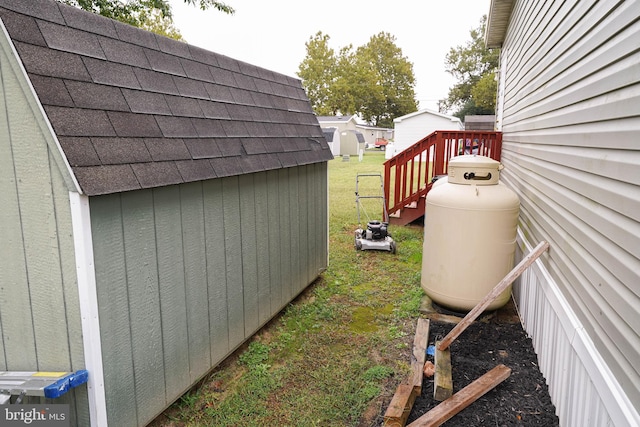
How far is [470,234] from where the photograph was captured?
3.78m

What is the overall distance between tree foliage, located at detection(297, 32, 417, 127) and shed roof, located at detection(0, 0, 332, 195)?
37.7 meters

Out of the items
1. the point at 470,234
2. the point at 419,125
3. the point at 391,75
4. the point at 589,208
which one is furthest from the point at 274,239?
the point at 391,75

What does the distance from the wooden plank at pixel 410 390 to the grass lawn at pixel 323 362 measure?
157mm

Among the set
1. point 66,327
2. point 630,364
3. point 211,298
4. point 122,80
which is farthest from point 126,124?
point 630,364

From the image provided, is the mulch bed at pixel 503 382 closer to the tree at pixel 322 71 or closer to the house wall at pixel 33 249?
A: the house wall at pixel 33 249

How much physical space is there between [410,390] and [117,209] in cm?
208

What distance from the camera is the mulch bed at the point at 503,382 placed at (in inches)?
101

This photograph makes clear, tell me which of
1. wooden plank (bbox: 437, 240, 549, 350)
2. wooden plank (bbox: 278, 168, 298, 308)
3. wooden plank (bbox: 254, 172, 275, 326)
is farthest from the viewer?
wooden plank (bbox: 278, 168, 298, 308)

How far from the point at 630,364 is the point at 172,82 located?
2.94m

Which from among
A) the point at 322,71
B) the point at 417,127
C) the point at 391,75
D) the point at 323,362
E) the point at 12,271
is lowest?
the point at 323,362

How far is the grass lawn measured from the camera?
8.92 feet

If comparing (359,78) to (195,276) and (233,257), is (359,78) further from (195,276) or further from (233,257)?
(195,276)

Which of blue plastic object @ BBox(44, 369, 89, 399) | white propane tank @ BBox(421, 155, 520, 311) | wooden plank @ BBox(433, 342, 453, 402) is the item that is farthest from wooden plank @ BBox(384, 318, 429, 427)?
blue plastic object @ BBox(44, 369, 89, 399)

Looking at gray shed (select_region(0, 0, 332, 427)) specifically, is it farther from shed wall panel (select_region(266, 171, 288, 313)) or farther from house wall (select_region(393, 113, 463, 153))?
house wall (select_region(393, 113, 463, 153))
